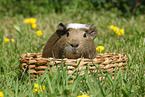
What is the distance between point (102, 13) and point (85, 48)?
3.98m

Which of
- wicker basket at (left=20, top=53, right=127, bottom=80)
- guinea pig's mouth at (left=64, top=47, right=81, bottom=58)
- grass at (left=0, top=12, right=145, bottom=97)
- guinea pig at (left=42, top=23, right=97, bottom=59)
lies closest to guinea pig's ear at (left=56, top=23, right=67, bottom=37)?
guinea pig at (left=42, top=23, right=97, bottom=59)

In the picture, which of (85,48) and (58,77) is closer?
(58,77)

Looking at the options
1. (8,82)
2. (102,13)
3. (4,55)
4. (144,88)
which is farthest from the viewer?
(102,13)

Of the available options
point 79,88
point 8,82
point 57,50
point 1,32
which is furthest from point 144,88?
point 1,32

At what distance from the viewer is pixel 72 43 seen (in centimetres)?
271

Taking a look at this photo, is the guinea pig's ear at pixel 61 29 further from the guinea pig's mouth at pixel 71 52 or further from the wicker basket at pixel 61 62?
the wicker basket at pixel 61 62

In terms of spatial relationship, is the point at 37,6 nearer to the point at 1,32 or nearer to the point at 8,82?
the point at 1,32

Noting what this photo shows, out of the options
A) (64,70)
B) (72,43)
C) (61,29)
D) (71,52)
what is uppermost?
(61,29)

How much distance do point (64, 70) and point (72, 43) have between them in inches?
19.9

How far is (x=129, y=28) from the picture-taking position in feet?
16.4

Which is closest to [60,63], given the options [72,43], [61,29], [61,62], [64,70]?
[61,62]

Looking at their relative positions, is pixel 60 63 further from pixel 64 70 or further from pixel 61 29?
pixel 61 29

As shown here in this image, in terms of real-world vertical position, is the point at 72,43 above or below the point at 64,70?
above

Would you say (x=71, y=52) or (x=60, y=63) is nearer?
(x=60, y=63)
